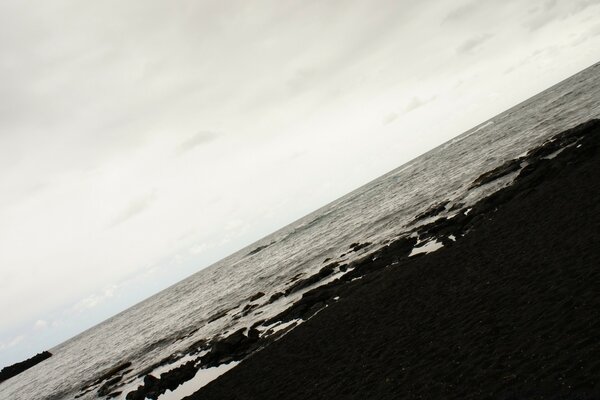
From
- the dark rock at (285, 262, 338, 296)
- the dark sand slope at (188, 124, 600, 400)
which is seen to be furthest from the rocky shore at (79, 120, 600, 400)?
the dark rock at (285, 262, 338, 296)

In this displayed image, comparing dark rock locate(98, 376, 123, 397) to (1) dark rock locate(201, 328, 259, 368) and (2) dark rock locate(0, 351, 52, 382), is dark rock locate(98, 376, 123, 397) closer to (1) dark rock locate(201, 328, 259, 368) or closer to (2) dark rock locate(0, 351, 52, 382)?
(1) dark rock locate(201, 328, 259, 368)

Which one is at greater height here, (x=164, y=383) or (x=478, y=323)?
(x=164, y=383)

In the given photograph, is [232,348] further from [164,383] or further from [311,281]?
[311,281]

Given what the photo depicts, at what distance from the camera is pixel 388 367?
1756cm

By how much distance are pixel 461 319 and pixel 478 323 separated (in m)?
1.17

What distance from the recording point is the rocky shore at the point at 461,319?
1322 cm

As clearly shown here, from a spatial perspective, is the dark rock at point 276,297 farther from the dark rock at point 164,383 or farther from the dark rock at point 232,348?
the dark rock at point 164,383

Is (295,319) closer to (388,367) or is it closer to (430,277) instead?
(430,277)

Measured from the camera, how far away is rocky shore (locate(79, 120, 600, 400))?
43.4 feet

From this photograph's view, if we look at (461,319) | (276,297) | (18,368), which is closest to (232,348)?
(276,297)

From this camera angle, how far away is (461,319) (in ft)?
59.0

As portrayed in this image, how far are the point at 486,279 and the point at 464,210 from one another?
20.2m

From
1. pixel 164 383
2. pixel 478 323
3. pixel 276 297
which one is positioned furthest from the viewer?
pixel 276 297

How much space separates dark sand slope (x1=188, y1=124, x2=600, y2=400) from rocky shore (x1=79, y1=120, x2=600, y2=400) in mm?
68
